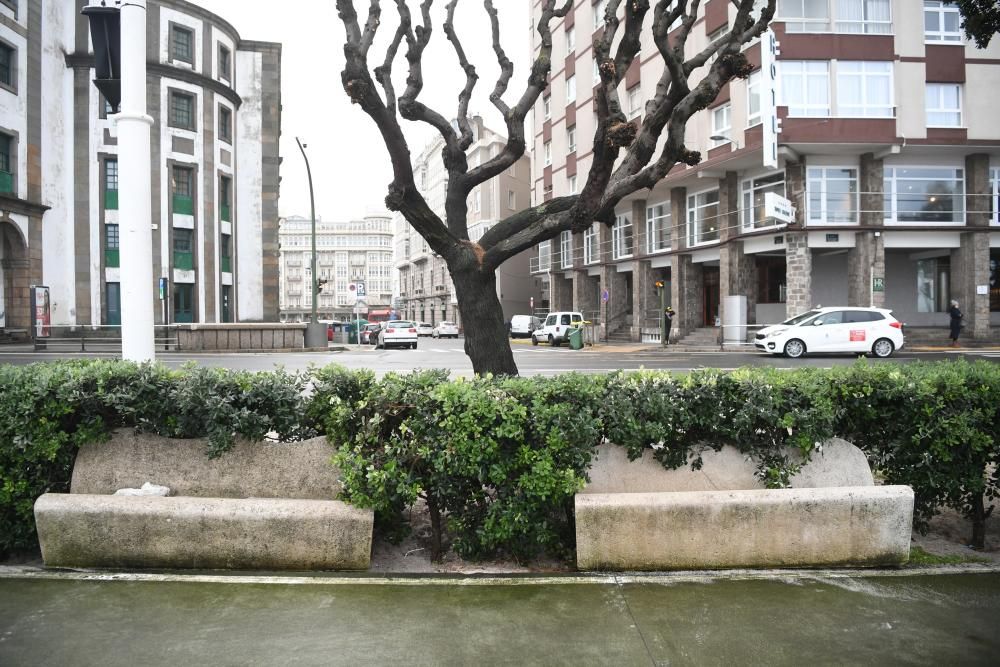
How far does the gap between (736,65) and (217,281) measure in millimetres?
36980

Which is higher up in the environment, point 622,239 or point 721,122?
point 721,122

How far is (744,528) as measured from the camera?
3.79 meters

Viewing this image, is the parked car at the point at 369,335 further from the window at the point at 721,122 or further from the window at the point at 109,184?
the window at the point at 721,122

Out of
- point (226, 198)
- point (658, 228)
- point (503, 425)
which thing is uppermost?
point (226, 198)

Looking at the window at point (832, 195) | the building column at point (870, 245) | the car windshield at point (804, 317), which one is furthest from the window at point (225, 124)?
the building column at point (870, 245)

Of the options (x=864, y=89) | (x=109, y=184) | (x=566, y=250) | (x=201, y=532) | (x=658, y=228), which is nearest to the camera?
(x=201, y=532)

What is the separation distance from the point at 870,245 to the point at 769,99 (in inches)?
294

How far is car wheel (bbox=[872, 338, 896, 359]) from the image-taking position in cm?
2145

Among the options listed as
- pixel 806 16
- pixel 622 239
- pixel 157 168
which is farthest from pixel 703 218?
pixel 157 168

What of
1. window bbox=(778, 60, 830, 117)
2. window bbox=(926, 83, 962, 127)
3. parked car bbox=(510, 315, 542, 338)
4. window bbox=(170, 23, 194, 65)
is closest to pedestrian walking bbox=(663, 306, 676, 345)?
window bbox=(778, 60, 830, 117)

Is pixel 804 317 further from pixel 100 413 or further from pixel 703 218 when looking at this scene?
pixel 100 413

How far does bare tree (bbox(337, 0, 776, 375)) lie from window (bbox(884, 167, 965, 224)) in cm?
2418

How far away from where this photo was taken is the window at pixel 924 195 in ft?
87.1

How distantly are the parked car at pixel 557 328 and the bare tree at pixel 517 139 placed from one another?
30053mm
